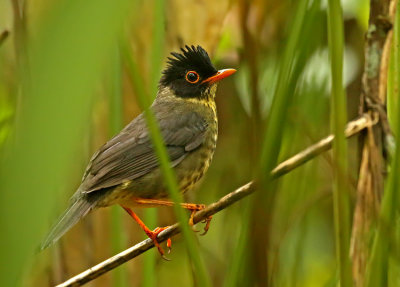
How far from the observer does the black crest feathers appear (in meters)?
3.56

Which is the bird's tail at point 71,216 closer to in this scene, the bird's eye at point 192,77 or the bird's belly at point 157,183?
the bird's belly at point 157,183

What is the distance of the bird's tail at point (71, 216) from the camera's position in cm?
257

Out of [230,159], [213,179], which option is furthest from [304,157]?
[213,179]

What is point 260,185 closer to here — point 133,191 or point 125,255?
point 125,255

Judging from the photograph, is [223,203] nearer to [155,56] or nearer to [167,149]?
[155,56]

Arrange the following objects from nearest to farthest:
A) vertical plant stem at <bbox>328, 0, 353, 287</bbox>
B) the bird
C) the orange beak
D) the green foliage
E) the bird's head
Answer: the green foliage, vertical plant stem at <bbox>328, 0, 353, 287</bbox>, the bird, the orange beak, the bird's head

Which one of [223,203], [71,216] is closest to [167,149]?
[71,216]

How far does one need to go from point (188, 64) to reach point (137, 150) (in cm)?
78

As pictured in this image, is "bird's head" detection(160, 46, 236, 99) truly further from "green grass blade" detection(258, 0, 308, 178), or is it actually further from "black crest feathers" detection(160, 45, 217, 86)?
"green grass blade" detection(258, 0, 308, 178)

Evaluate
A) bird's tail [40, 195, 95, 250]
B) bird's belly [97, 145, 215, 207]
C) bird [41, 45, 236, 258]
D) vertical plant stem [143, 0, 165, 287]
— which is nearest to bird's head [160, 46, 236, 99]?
bird [41, 45, 236, 258]

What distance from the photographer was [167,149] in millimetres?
3404

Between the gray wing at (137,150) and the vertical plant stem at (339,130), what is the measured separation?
1670 millimetres

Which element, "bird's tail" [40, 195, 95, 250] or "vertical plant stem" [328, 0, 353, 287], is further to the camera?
"bird's tail" [40, 195, 95, 250]

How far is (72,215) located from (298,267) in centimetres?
113
